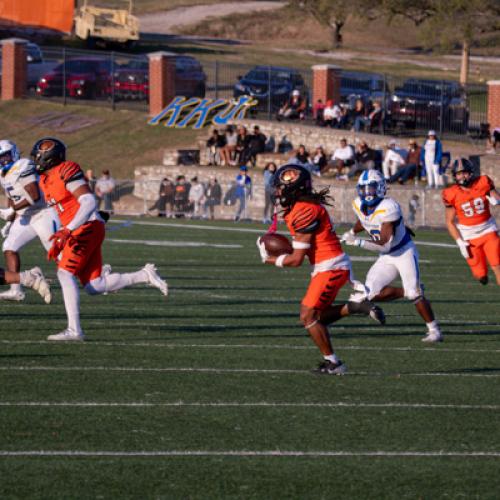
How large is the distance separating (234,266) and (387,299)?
773 centimetres

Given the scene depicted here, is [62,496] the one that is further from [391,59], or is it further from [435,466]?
Result: [391,59]

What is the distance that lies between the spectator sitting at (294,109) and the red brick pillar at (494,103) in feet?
19.2

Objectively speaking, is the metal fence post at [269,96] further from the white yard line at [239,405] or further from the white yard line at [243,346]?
the white yard line at [239,405]

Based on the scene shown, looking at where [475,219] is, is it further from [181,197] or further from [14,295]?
[181,197]

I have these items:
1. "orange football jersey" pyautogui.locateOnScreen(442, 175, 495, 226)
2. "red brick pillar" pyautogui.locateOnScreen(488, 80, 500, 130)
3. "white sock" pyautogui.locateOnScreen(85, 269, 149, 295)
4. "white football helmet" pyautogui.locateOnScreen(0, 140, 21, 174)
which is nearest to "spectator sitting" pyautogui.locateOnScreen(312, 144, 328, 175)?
"red brick pillar" pyautogui.locateOnScreen(488, 80, 500, 130)

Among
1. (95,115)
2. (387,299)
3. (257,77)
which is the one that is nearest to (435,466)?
(387,299)

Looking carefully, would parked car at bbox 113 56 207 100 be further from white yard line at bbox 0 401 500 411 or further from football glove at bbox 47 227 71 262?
white yard line at bbox 0 401 500 411

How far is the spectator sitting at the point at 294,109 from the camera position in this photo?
38.6 meters

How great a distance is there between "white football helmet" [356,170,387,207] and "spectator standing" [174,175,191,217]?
2024 cm

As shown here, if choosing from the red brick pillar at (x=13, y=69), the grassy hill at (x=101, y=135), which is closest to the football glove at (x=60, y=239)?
the grassy hill at (x=101, y=135)

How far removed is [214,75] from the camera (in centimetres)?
4512

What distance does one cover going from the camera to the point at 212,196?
104ft

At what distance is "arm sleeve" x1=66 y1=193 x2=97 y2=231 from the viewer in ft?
37.0

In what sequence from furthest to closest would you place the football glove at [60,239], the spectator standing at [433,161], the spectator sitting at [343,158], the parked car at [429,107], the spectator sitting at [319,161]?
the parked car at [429,107] → the spectator sitting at [319,161] → the spectator sitting at [343,158] → the spectator standing at [433,161] → the football glove at [60,239]
